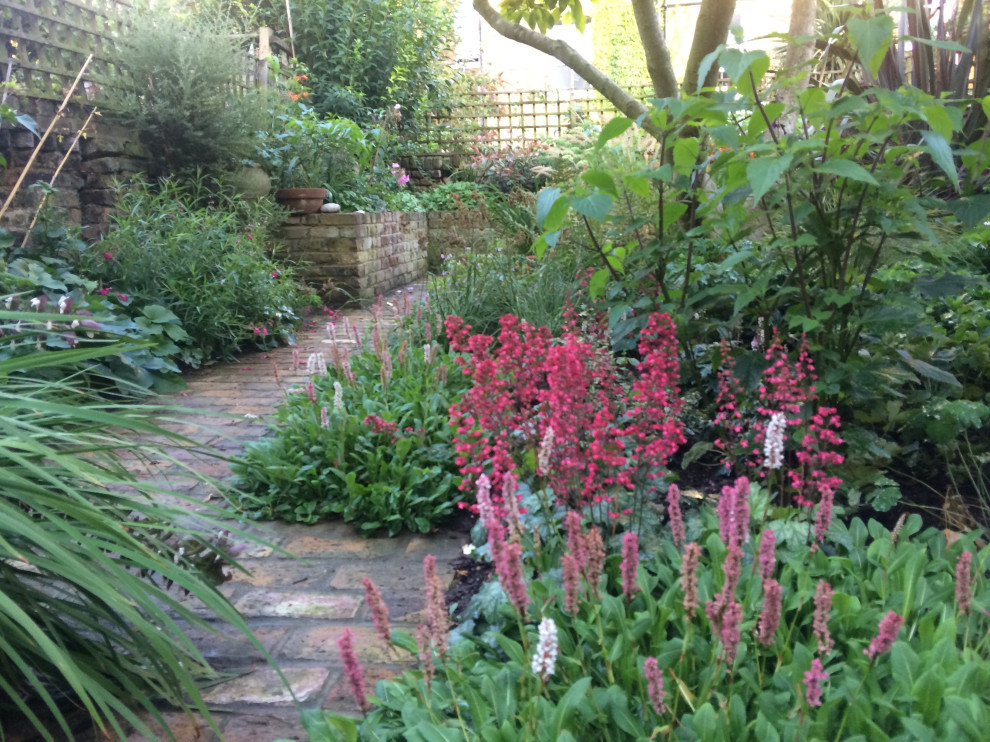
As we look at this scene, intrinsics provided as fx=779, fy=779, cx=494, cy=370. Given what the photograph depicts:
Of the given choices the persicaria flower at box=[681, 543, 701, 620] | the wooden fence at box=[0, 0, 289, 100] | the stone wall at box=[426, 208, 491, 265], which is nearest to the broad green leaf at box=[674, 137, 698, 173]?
the persicaria flower at box=[681, 543, 701, 620]

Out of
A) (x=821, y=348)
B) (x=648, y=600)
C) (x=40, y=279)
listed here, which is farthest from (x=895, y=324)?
(x=40, y=279)

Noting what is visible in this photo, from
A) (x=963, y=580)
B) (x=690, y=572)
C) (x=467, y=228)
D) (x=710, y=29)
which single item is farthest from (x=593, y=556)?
(x=467, y=228)

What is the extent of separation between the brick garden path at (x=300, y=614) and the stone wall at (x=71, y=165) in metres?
2.61

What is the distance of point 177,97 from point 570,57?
3456mm

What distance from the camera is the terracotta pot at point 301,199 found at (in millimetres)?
6961

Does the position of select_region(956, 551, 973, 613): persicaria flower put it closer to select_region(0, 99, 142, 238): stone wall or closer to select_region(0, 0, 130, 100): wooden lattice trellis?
select_region(0, 99, 142, 238): stone wall

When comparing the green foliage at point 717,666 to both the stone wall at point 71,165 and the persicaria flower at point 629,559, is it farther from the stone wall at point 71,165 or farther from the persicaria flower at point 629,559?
the stone wall at point 71,165

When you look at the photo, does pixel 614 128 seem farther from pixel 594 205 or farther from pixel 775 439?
pixel 775 439

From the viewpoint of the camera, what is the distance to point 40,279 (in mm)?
4105

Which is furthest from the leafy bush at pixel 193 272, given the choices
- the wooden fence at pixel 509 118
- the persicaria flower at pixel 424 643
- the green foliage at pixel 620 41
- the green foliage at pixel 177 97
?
the green foliage at pixel 620 41

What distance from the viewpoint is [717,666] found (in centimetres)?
138

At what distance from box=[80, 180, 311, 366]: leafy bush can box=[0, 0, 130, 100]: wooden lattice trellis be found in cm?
80

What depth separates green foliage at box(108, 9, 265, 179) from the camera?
5.71m

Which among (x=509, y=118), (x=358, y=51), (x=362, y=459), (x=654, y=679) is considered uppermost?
(x=358, y=51)
